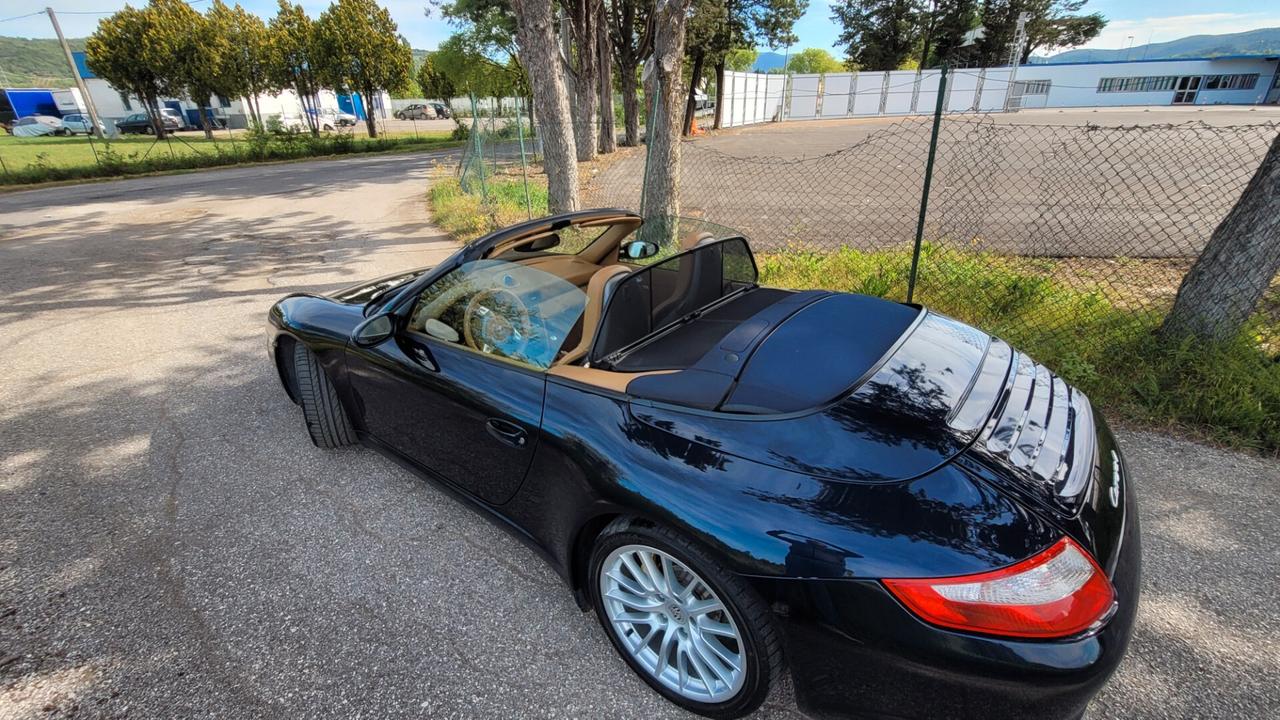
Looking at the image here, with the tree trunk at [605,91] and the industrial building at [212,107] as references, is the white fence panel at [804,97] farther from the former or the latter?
the industrial building at [212,107]

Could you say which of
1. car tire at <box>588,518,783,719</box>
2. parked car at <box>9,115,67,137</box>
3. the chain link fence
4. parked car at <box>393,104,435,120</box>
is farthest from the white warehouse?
parked car at <box>9,115,67,137</box>

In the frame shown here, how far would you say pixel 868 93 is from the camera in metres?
47.1

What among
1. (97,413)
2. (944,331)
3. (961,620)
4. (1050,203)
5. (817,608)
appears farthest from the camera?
(1050,203)

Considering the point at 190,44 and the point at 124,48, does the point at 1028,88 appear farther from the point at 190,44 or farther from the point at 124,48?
the point at 124,48

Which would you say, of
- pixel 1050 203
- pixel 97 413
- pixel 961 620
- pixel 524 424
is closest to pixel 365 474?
pixel 524 424

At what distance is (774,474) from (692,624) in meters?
0.56

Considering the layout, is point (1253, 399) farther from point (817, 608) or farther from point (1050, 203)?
point (1050, 203)

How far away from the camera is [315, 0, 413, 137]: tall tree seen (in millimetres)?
30062

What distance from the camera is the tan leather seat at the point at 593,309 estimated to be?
2.01 meters

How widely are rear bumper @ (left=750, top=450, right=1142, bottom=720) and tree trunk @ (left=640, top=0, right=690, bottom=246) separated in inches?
185

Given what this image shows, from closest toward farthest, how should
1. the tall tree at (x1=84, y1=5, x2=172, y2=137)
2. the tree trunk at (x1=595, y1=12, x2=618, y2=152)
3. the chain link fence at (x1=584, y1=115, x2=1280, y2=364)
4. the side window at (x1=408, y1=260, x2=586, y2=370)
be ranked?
the side window at (x1=408, y1=260, x2=586, y2=370), the chain link fence at (x1=584, y1=115, x2=1280, y2=364), the tree trunk at (x1=595, y1=12, x2=618, y2=152), the tall tree at (x1=84, y1=5, x2=172, y2=137)

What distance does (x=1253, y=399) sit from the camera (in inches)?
121

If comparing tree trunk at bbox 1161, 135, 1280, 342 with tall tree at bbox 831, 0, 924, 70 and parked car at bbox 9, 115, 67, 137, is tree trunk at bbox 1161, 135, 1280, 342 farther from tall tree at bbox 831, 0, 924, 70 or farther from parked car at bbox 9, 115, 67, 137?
tall tree at bbox 831, 0, 924, 70

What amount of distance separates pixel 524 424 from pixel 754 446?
0.84 metres
